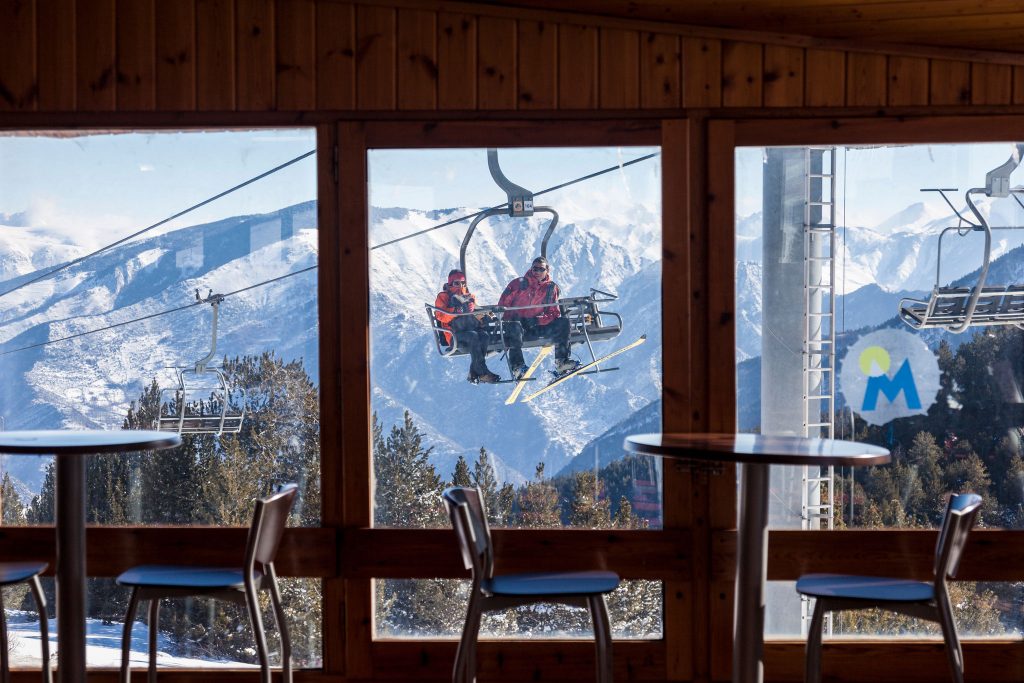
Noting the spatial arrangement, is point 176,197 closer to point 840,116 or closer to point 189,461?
point 189,461

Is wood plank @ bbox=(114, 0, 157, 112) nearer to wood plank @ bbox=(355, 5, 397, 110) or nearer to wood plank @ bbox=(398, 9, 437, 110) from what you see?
wood plank @ bbox=(355, 5, 397, 110)

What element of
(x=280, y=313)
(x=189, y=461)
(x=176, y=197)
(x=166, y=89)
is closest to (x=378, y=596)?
(x=189, y=461)

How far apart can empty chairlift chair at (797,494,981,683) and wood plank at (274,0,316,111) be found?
238 cm

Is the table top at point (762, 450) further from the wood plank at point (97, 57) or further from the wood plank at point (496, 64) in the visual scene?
the wood plank at point (97, 57)

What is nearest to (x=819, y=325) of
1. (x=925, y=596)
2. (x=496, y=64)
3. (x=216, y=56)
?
(x=925, y=596)

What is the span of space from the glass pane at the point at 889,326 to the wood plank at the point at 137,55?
7.07 ft

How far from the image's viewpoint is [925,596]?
281 centimetres

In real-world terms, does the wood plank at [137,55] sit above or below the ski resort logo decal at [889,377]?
above

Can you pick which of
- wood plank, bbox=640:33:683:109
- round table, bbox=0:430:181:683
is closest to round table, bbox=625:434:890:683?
wood plank, bbox=640:33:683:109

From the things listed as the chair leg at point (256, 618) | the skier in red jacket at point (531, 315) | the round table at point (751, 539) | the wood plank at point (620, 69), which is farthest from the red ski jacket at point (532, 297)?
the chair leg at point (256, 618)

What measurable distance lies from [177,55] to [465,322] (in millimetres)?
1420

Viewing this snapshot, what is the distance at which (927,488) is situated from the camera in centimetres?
365

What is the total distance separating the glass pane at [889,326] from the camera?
3635mm

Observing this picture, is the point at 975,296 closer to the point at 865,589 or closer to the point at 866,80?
the point at 866,80
